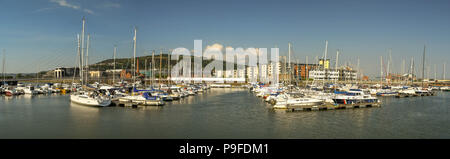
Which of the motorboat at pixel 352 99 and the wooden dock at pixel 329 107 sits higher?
the motorboat at pixel 352 99

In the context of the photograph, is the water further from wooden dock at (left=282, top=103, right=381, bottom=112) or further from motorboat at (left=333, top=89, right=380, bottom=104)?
motorboat at (left=333, top=89, right=380, bottom=104)

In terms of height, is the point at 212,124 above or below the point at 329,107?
below

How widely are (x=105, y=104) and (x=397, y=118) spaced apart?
31.2 metres

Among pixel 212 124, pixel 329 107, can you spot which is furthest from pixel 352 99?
pixel 212 124

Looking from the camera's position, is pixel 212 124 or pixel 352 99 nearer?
pixel 212 124

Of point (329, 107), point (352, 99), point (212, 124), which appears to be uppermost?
point (352, 99)

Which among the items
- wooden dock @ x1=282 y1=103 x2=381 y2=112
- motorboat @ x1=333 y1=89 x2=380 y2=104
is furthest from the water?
motorboat @ x1=333 y1=89 x2=380 y2=104

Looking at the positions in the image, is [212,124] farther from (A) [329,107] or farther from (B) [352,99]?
(B) [352,99]

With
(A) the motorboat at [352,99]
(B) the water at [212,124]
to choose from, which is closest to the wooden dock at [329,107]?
(A) the motorboat at [352,99]

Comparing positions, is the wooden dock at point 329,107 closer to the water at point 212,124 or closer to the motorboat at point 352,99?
the motorboat at point 352,99

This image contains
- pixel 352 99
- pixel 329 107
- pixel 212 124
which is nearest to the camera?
pixel 212 124

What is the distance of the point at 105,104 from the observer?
110 feet
